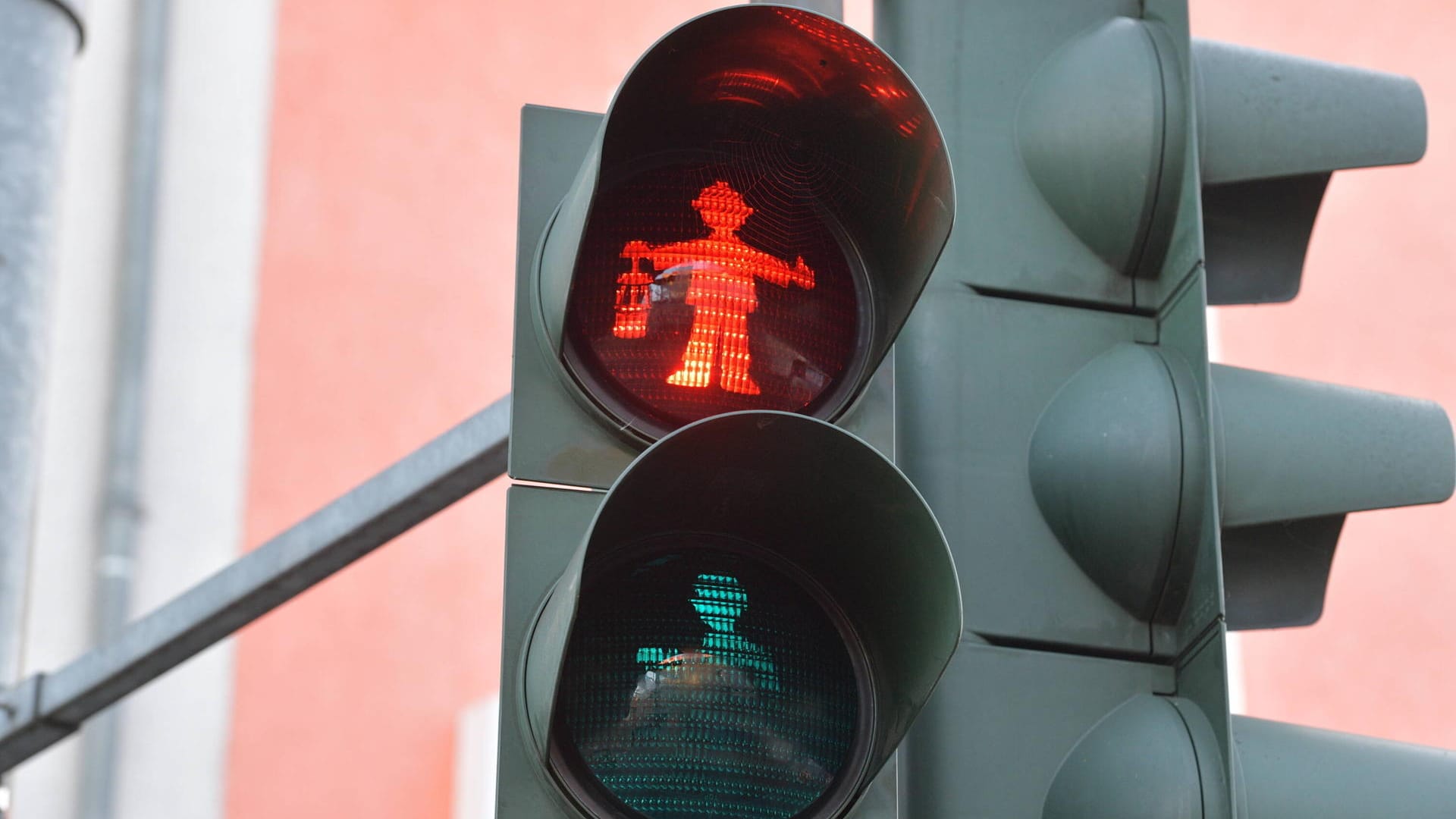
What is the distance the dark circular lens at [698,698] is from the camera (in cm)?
150

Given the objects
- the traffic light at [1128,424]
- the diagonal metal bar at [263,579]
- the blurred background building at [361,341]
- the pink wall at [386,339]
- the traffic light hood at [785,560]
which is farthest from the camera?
the pink wall at [386,339]

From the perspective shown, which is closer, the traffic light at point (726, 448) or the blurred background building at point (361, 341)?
the traffic light at point (726, 448)

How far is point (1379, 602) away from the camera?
8.33m

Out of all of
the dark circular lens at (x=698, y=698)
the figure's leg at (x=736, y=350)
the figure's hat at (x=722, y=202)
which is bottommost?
the dark circular lens at (x=698, y=698)

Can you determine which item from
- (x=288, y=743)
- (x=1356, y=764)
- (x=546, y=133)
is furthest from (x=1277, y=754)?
(x=288, y=743)

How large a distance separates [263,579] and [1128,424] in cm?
97

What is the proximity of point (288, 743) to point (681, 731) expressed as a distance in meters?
6.69

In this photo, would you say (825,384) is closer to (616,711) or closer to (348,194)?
(616,711)

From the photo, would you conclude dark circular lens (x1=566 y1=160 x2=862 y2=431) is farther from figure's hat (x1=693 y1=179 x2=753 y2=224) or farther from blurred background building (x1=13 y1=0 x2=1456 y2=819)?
blurred background building (x1=13 y1=0 x2=1456 y2=819)

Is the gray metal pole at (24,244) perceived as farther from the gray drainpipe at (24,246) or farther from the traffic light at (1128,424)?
the traffic light at (1128,424)

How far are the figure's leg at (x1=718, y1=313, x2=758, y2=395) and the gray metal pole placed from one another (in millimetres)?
1273

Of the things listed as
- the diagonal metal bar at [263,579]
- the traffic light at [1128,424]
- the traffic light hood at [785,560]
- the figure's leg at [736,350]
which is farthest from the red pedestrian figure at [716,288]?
the diagonal metal bar at [263,579]

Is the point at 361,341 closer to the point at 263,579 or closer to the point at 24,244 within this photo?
the point at 24,244

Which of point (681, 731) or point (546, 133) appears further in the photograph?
point (546, 133)
